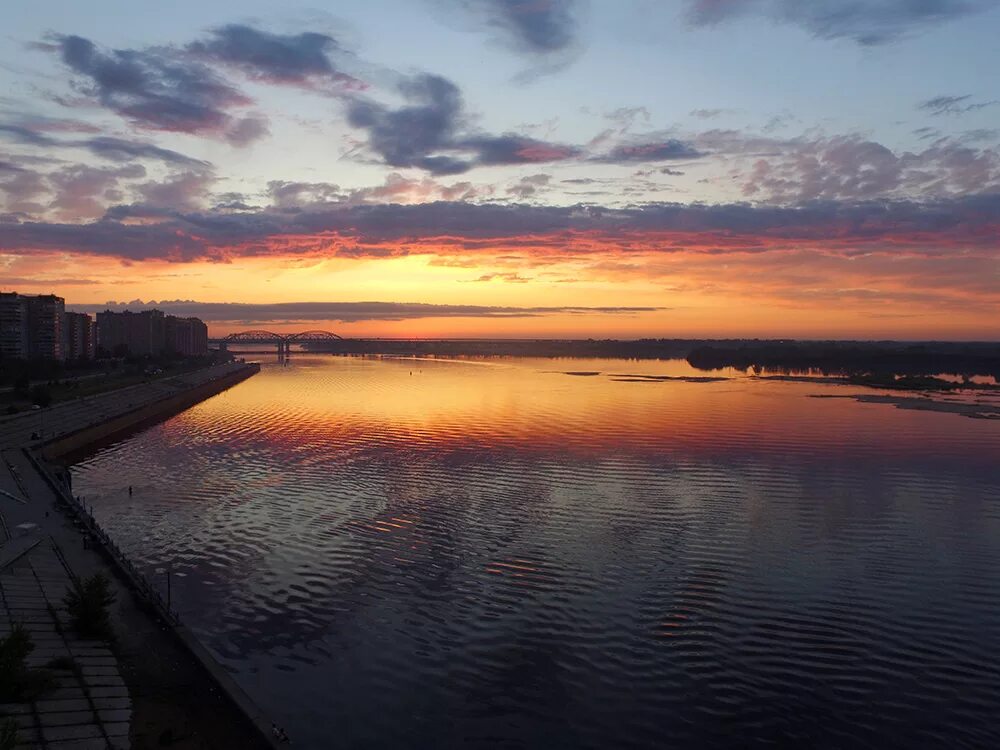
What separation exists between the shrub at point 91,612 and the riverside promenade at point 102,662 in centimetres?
26

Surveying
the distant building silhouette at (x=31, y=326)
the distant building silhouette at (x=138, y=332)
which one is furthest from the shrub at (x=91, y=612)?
the distant building silhouette at (x=138, y=332)

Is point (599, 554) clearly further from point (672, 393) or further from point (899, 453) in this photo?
point (672, 393)

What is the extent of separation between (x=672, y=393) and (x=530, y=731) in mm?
64319

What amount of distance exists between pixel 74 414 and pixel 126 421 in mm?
3519

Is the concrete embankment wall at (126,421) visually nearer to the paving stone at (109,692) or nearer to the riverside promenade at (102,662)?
the riverside promenade at (102,662)

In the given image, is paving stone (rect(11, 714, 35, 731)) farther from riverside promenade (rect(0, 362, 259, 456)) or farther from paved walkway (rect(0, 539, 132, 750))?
riverside promenade (rect(0, 362, 259, 456))

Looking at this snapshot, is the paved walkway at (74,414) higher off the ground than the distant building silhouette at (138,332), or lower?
lower

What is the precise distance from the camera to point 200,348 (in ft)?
638

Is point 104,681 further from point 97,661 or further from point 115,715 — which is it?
point 115,715

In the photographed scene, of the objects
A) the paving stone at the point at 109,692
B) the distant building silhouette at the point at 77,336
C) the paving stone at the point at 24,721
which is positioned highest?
the distant building silhouette at the point at 77,336

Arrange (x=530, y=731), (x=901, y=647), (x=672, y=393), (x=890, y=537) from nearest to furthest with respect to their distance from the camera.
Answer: (x=530, y=731)
(x=901, y=647)
(x=890, y=537)
(x=672, y=393)

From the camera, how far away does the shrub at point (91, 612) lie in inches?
577

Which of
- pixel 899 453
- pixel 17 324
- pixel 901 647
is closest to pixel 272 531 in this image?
pixel 901 647

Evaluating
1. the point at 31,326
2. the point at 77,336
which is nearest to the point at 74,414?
the point at 31,326
